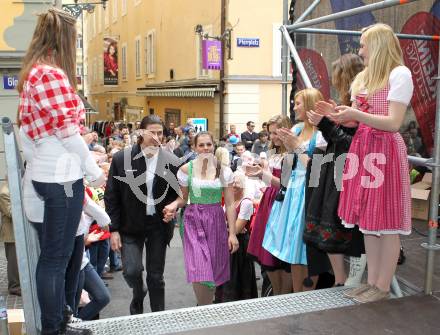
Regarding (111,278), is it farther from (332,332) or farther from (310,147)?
(332,332)

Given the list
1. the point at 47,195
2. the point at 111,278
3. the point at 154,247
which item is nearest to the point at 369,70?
the point at 47,195

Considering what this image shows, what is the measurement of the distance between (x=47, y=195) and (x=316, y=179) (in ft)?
5.99

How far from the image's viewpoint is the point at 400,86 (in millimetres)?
3117

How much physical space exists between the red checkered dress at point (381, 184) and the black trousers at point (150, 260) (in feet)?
6.76

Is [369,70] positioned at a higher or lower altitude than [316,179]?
higher

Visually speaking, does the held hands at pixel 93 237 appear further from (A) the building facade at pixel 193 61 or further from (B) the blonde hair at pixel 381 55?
(A) the building facade at pixel 193 61

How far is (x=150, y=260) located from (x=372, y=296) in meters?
2.21

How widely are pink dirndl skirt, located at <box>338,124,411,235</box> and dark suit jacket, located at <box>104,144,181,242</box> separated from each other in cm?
202

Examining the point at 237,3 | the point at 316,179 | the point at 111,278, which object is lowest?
the point at 111,278

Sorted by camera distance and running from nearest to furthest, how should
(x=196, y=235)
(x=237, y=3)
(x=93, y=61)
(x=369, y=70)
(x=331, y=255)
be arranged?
(x=369, y=70), (x=331, y=255), (x=196, y=235), (x=237, y=3), (x=93, y=61)

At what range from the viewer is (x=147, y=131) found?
4789mm

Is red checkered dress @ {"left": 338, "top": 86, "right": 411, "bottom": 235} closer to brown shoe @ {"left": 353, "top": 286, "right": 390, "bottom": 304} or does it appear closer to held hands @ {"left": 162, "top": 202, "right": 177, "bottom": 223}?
brown shoe @ {"left": 353, "top": 286, "right": 390, "bottom": 304}

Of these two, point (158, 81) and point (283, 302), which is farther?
point (158, 81)

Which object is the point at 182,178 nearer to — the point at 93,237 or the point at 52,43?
the point at 93,237
